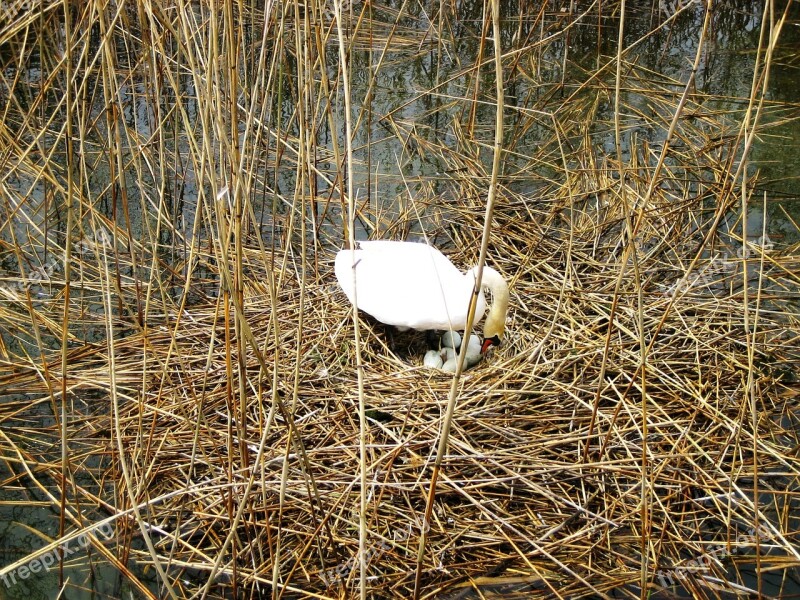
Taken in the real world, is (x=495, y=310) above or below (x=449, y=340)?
above

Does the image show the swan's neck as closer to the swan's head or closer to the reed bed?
the swan's head

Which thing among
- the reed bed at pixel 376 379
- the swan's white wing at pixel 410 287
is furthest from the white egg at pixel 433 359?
the swan's white wing at pixel 410 287

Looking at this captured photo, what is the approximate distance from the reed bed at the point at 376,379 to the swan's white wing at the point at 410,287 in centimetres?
21

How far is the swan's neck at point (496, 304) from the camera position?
3.18 metres

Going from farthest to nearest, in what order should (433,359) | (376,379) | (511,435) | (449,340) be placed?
1. (449,340)
2. (433,359)
3. (376,379)
4. (511,435)

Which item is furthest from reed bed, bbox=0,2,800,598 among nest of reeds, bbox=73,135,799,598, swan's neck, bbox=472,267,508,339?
swan's neck, bbox=472,267,508,339

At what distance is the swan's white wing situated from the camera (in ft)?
10.3

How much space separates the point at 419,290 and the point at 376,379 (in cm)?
39

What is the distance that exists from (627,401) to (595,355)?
25 centimetres

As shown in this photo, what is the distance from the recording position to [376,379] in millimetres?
3117

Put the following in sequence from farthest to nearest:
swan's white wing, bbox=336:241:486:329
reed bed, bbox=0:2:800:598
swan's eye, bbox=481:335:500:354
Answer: swan's eye, bbox=481:335:500:354, swan's white wing, bbox=336:241:486:329, reed bed, bbox=0:2:800:598

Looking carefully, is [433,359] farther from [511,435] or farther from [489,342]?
[511,435]

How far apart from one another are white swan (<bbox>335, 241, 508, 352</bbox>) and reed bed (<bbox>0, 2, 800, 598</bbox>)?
0.19m

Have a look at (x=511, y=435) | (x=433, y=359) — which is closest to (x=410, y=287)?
(x=433, y=359)
